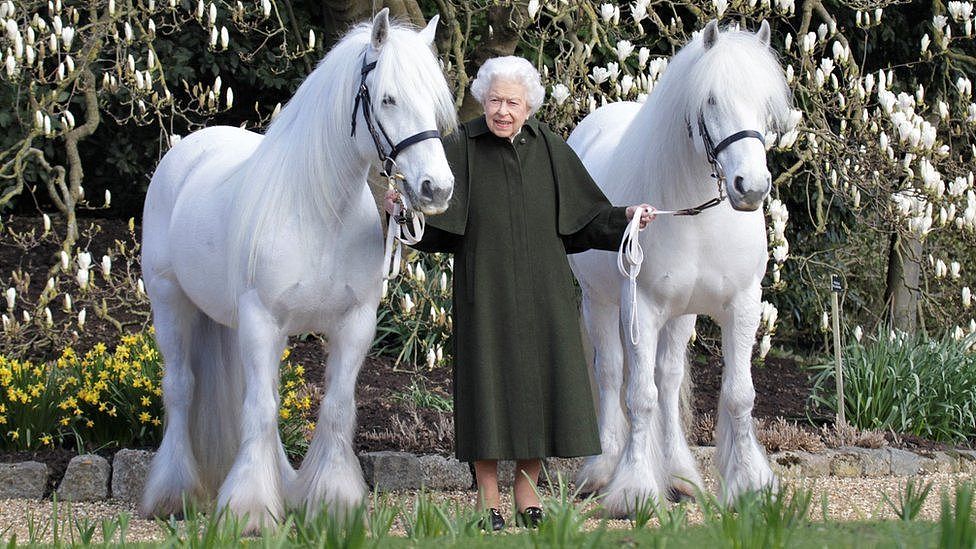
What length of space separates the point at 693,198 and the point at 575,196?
1.62 ft

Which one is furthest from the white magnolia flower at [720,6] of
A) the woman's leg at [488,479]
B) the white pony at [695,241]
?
the woman's leg at [488,479]

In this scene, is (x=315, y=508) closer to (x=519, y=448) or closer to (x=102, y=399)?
(x=519, y=448)

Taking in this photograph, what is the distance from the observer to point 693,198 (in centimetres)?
468

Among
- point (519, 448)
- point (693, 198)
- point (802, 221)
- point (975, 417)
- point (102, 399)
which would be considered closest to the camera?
point (519, 448)

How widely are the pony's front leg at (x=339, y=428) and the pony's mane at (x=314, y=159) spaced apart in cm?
39

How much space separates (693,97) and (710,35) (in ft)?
0.75

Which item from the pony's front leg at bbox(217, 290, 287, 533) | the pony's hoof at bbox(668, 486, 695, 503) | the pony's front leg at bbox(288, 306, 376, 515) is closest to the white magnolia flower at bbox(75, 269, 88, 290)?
the pony's front leg at bbox(217, 290, 287, 533)

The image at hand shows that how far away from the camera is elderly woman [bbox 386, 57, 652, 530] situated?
14.0 ft

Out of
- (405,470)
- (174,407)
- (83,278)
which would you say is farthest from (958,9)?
(83,278)

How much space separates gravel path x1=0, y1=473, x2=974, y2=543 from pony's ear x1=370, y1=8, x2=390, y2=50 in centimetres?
165

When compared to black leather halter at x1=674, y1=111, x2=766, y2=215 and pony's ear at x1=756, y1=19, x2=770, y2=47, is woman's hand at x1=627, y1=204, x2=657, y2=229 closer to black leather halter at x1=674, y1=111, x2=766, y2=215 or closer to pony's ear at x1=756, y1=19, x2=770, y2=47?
black leather halter at x1=674, y1=111, x2=766, y2=215

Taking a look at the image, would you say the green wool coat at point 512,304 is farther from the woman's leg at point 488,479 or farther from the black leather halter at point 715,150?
the black leather halter at point 715,150

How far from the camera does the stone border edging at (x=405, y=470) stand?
5.43 meters

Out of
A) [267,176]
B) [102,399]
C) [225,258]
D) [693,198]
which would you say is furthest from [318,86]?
[102,399]
